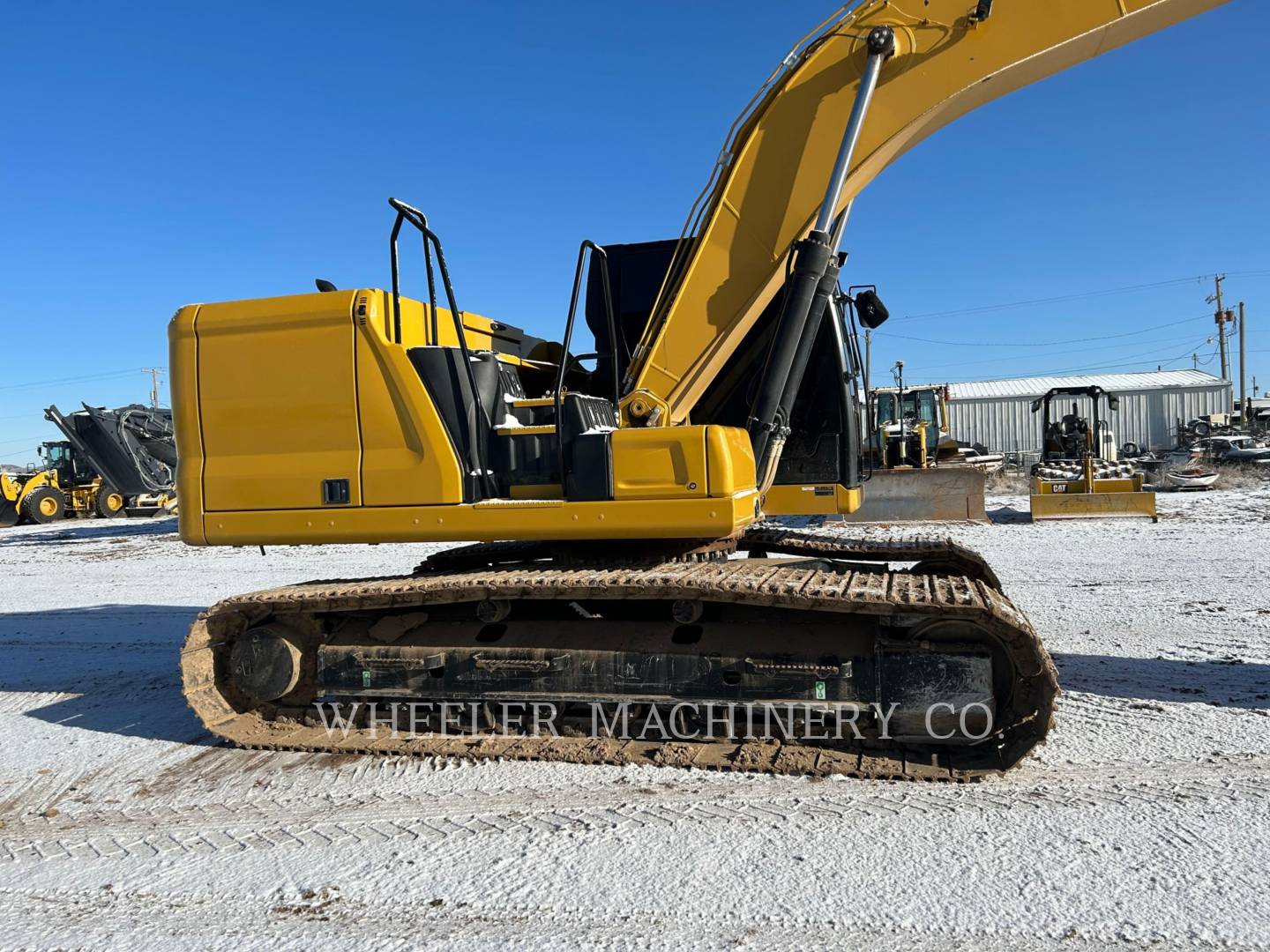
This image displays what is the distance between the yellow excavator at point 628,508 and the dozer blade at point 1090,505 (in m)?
10.6

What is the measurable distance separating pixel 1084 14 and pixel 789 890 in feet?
13.9

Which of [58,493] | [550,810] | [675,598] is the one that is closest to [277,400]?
[675,598]

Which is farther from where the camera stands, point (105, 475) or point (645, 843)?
point (105, 475)

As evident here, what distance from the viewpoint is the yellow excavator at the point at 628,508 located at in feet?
13.1

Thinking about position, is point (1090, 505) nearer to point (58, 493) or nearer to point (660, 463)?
point (660, 463)

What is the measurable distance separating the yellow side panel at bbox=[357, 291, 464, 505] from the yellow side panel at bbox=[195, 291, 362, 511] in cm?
7

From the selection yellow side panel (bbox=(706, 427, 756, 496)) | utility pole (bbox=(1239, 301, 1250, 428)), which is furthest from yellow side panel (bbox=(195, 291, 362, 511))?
utility pole (bbox=(1239, 301, 1250, 428))

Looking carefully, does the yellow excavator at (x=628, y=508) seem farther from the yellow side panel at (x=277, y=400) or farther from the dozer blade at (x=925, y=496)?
the dozer blade at (x=925, y=496)

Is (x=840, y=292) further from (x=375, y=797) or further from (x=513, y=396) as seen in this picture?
(x=375, y=797)

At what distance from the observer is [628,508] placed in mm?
4176

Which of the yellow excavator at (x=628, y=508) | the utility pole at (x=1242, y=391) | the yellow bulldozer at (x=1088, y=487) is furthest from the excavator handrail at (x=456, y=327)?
the utility pole at (x=1242, y=391)

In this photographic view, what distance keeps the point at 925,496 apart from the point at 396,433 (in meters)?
12.1

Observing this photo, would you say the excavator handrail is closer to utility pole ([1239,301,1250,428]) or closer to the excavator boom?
the excavator boom

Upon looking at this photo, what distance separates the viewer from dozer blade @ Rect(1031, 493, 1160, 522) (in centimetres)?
1408
